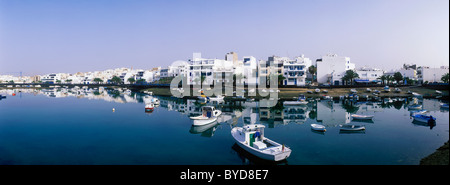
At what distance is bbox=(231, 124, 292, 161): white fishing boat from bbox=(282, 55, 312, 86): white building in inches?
2694

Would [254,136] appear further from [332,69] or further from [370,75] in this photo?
[370,75]

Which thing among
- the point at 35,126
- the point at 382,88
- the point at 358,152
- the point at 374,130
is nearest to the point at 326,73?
the point at 382,88

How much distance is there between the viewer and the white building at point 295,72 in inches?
3413

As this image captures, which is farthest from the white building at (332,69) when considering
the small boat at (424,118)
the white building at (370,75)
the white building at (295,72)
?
the small boat at (424,118)

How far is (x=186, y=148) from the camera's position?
22.4m

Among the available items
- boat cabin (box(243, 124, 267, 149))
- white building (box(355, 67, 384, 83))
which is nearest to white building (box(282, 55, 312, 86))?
white building (box(355, 67, 384, 83))

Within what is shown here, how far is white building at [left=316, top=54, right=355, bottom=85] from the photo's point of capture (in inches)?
3548

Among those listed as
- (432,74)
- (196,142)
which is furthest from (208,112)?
(432,74)

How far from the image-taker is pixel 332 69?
302ft

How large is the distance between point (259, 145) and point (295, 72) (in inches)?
2824

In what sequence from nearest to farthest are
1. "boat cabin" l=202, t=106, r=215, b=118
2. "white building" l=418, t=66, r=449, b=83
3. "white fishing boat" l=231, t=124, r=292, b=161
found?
"white fishing boat" l=231, t=124, r=292, b=161 < "boat cabin" l=202, t=106, r=215, b=118 < "white building" l=418, t=66, r=449, b=83

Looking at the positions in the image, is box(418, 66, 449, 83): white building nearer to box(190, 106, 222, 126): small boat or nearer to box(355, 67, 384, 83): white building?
box(355, 67, 384, 83): white building

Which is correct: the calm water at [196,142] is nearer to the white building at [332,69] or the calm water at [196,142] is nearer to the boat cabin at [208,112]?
the boat cabin at [208,112]

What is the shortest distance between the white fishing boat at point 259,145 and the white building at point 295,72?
68430 millimetres
